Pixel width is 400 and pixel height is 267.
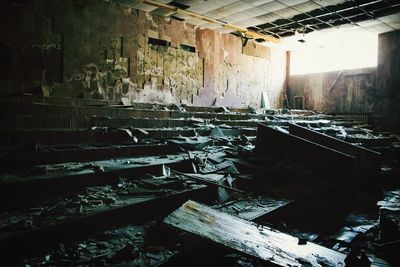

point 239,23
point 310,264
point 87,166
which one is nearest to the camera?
point 310,264

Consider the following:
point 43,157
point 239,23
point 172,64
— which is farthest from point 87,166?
point 239,23

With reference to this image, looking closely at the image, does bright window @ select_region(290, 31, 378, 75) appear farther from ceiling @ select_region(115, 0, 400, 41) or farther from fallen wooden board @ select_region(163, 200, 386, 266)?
fallen wooden board @ select_region(163, 200, 386, 266)

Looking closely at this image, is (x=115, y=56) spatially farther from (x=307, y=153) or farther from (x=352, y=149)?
(x=352, y=149)

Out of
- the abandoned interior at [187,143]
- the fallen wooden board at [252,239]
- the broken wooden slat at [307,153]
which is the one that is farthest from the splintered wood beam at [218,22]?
the fallen wooden board at [252,239]

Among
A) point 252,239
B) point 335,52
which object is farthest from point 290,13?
point 252,239

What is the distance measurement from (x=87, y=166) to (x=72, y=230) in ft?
4.42

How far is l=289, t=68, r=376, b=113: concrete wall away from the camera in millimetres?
11531

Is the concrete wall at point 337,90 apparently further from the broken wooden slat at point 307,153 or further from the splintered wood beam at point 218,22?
the broken wooden slat at point 307,153

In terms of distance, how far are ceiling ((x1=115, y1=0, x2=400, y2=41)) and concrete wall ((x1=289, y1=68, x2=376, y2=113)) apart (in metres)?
1.99

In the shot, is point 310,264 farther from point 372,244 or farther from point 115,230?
point 115,230

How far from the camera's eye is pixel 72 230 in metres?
2.29

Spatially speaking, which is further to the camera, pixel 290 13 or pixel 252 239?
pixel 290 13

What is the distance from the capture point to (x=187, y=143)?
522 cm

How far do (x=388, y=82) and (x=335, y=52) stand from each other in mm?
2705
